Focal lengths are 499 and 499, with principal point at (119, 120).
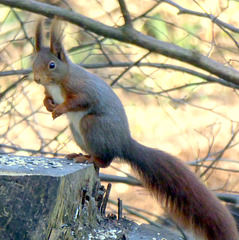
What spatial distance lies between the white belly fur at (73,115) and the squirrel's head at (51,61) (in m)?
0.07

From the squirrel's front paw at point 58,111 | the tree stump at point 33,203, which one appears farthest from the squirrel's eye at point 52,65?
the tree stump at point 33,203

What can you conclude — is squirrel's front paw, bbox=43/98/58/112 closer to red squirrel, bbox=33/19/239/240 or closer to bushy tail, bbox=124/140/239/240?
red squirrel, bbox=33/19/239/240

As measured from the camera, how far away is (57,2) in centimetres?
353

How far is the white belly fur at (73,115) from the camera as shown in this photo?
2.33m

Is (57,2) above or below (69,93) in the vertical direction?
above

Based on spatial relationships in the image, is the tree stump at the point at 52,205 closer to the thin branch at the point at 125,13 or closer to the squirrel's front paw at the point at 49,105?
the squirrel's front paw at the point at 49,105

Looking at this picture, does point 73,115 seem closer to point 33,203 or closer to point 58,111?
point 58,111

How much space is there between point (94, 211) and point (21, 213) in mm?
342

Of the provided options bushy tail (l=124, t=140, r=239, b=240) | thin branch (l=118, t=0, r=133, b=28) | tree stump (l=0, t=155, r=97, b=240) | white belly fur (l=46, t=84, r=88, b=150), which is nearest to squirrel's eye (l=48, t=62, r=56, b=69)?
white belly fur (l=46, t=84, r=88, b=150)

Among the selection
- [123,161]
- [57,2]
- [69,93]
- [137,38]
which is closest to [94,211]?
[123,161]

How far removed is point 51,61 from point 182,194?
0.86 metres

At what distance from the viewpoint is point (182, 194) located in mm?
2141

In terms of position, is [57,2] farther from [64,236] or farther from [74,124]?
[64,236]

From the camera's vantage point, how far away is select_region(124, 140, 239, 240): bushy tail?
2000mm
